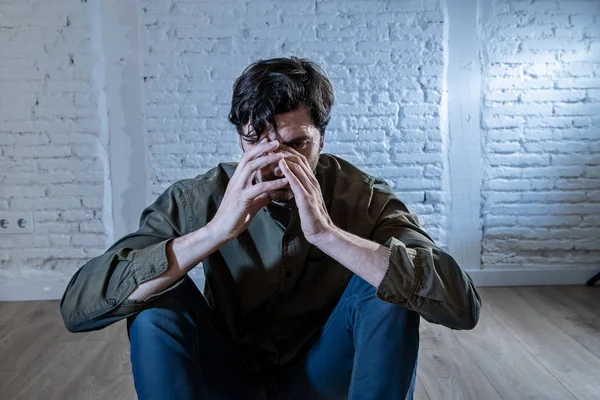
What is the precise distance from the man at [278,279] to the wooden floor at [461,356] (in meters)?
0.85

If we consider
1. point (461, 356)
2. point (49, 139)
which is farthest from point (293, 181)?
point (49, 139)

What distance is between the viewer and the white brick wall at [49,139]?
11.0ft

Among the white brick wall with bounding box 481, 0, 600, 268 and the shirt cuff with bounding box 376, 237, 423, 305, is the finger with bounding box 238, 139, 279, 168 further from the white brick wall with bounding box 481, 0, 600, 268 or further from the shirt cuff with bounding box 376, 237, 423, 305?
the white brick wall with bounding box 481, 0, 600, 268

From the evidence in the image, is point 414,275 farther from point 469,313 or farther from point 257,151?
point 257,151

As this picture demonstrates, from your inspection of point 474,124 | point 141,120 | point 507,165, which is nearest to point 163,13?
point 141,120

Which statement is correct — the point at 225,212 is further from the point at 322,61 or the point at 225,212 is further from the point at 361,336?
the point at 322,61

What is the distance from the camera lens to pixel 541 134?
354 cm

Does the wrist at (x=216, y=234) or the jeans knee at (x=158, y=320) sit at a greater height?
the wrist at (x=216, y=234)

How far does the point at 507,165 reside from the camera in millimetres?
3562

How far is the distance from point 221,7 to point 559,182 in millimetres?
2181

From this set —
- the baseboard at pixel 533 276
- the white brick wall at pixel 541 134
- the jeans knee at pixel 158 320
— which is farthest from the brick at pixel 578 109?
the jeans knee at pixel 158 320

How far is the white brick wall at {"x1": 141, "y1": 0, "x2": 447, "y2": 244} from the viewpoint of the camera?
11.1ft

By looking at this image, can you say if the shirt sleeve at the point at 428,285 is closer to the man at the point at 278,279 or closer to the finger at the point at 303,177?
the man at the point at 278,279

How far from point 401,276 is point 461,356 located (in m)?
1.43
